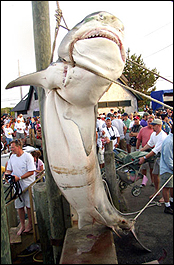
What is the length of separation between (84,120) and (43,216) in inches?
60.4

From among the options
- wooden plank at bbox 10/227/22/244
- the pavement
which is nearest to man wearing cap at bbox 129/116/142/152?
the pavement

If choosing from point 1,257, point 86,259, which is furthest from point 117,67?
point 86,259

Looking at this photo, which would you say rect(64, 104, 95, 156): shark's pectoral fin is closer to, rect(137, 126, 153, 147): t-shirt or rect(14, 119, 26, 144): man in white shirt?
rect(137, 126, 153, 147): t-shirt

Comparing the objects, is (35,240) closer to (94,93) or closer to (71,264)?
(71,264)

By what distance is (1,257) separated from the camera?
695 millimetres

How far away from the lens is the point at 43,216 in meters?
2.56

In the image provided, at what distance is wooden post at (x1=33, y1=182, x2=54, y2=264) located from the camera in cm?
250

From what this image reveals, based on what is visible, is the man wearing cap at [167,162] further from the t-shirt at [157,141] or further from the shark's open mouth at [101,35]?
the shark's open mouth at [101,35]

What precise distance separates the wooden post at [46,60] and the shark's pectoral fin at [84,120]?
388mm

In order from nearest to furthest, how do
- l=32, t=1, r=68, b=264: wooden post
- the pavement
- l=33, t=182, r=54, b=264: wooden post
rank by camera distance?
l=32, t=1, r=68, b=264: wooden post
l=33, t=182, r=54, b=264: wooden post
the pavement

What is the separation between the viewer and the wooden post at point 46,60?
2.01 m

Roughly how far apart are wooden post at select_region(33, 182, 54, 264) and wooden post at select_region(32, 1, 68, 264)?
262 millimetres

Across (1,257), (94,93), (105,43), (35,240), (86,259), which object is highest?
(105,43)

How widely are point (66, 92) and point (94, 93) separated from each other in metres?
0.19
